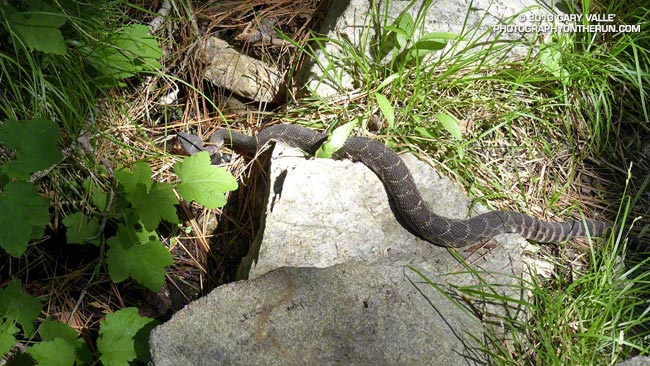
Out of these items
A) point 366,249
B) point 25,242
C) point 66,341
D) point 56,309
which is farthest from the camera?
point 56,309

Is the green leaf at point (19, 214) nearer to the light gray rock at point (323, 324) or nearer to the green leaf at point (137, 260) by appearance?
the green leaf at point (137, 260)

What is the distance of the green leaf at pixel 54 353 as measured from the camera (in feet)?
10.4

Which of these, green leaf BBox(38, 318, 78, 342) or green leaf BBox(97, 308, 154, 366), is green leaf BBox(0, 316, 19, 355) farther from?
green leaf BBox(97, 308, 154, 366)

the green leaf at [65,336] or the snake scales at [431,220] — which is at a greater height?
the snake scales at [431,220]

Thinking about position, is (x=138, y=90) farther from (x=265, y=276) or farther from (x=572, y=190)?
(x=572, y=190)

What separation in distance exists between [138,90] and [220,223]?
1.36 metres

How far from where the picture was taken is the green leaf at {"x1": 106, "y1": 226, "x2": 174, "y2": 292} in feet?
11.5

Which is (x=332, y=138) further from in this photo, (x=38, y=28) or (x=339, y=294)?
(x=38, y=28)

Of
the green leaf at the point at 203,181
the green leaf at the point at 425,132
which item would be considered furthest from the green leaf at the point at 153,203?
the green leaf at the point at 425,132

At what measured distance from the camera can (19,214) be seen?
318 cm

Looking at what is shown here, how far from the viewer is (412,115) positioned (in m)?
4.36

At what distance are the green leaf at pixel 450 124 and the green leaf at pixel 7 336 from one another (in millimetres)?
3127

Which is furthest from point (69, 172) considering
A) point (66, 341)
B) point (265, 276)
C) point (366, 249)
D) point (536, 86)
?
point (536, 86)

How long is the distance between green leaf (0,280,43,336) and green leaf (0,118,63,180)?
30.1 inches
